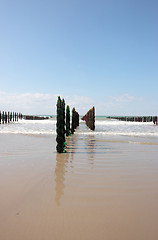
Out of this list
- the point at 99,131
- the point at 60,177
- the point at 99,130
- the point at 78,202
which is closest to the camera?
the point at 78,202

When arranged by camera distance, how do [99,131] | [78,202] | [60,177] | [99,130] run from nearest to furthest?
[78,202]
[60,177]
[99,131]
[99,130]

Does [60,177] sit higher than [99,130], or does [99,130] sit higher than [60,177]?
[99,130]

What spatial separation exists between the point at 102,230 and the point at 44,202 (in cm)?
102

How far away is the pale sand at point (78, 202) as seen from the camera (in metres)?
2.12

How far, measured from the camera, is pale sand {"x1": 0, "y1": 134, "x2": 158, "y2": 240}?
6.97ft

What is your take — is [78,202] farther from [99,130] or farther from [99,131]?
[99,130]

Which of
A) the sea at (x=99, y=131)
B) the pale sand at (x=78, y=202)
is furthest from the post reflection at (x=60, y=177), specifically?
the sea at (x=99, y=131)

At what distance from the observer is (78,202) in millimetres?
2824

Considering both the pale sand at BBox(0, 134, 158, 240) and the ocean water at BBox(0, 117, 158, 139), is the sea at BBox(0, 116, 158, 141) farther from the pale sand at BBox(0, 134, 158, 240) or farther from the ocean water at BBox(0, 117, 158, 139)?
the pale sand at BBox(0, 134, 158, 240)

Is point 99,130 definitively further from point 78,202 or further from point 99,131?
point 78,202

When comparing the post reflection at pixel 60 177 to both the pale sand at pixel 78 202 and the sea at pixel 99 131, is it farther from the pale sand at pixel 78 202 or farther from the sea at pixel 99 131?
the sea at pixel 99 131

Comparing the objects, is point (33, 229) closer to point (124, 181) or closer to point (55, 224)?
point (55, 224)

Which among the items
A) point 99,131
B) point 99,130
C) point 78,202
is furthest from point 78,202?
point 99,130

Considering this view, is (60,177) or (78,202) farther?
(60,177)
